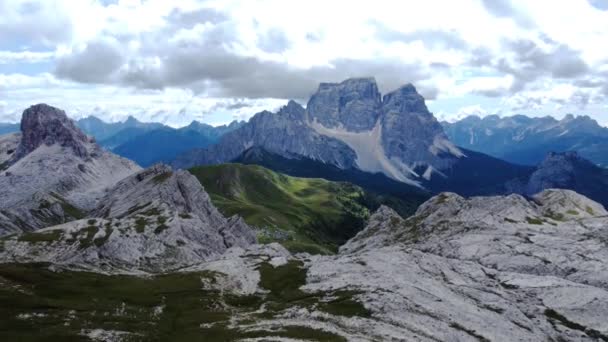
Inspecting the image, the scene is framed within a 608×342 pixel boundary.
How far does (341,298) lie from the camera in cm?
11906

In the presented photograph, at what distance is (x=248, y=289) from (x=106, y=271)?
43.1m

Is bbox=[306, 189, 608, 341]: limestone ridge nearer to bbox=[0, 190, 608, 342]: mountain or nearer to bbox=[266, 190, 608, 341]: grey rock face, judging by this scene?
bbox=[266, 190, 608, 341]: grey rock face

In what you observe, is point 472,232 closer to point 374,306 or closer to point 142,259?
point 374,306

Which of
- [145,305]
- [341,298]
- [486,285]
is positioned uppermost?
A: [341,298]

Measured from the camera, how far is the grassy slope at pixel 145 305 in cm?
9044

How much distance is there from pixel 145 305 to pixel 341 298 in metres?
40.7

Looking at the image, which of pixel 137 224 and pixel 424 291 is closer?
pixel 424 291

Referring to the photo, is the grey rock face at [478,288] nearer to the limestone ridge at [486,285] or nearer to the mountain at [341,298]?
the limestone ridge at [486,285]

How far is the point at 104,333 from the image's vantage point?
A: 87875 millimetres

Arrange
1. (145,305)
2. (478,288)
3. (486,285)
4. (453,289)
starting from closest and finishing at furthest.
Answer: (145,305) → (453,289) → (478,288) → (486,285)

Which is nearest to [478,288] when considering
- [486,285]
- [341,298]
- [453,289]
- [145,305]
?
[486,285]

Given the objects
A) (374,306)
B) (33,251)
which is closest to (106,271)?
(33,251)

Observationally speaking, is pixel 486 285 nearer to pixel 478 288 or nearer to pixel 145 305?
pixel 478 288

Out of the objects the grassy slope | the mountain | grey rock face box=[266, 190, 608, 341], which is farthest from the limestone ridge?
the grassy slope
